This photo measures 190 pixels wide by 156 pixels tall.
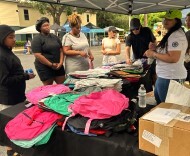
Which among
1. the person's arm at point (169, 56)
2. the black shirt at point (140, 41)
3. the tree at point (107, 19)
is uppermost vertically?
the tree at point (107, 19)

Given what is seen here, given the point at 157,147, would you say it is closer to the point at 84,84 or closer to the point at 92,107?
the point at 92,107

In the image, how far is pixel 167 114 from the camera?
4.88ft

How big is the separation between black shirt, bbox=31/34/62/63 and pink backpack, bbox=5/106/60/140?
60.7 inches

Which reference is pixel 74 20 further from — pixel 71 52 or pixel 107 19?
pixel 107 19

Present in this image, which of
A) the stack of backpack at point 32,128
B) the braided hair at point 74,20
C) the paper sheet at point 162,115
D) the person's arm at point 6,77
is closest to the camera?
the paper sheet at point 162,115

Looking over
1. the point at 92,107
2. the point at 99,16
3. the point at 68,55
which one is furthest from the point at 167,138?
the point at 99,16

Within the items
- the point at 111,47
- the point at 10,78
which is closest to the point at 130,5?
the point at 111,47

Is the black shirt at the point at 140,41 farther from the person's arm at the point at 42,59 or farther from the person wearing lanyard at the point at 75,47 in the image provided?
the person's arm at the point at 42,59

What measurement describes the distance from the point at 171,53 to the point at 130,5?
2748mm

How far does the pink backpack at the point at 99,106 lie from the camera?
1.67 meters

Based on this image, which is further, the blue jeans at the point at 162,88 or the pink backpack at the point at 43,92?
the blue jeans at the point at 162,88

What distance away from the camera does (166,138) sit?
1337 mm

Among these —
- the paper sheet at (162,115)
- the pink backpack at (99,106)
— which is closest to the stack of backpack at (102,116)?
the pink backpack at (99,106)

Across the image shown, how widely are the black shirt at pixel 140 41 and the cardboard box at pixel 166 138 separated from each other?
2.65 metres
